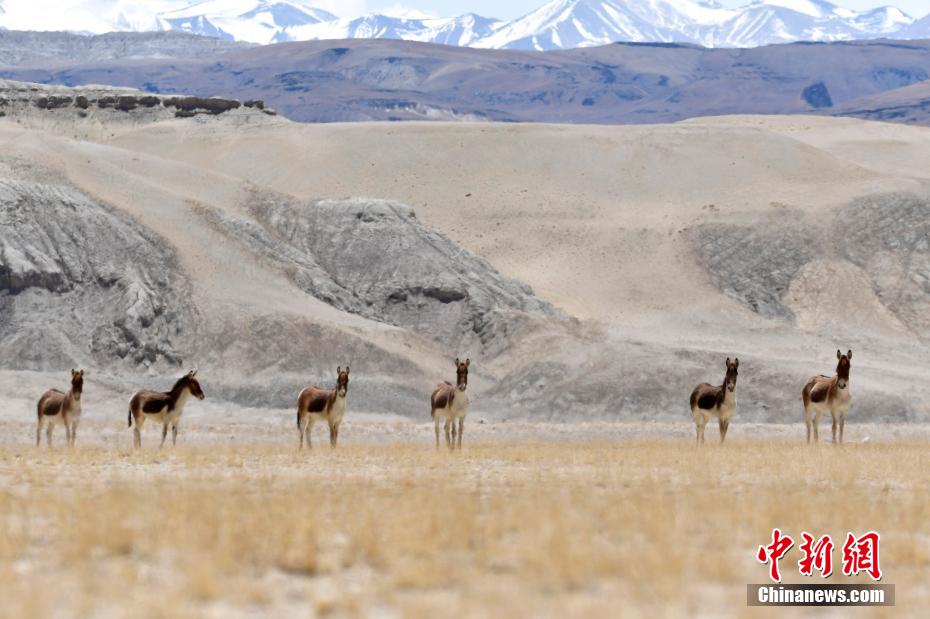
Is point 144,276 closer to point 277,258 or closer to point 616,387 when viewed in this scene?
point 277,258

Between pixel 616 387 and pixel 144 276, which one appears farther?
pixel 144 276

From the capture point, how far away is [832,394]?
3909cm

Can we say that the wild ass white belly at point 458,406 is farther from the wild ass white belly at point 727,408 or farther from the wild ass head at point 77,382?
the wild ass head at point 77,382

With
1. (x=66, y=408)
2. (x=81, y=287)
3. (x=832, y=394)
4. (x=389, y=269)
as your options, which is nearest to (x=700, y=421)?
(x=832, y=394)

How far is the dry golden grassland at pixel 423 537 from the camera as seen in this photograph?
1593 centimetres

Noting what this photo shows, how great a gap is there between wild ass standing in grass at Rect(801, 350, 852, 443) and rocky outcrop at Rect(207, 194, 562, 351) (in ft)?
109

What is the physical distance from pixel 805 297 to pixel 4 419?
49671 mm

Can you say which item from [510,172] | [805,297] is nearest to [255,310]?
[805,297]

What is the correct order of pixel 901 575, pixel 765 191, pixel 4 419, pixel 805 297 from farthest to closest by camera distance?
pixel 765 191, pixel 805 297, pixel 4 419, pixel 901 575

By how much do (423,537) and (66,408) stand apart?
20959 mm

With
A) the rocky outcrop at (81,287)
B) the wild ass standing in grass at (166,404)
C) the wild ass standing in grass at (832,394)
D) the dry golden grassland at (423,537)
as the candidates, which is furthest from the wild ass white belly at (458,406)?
the rocky outcrop at (81,287)

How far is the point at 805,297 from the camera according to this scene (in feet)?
289

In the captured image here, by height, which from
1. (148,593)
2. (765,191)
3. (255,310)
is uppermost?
(765,191)

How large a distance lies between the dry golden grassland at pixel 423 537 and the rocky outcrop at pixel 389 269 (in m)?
46.8
